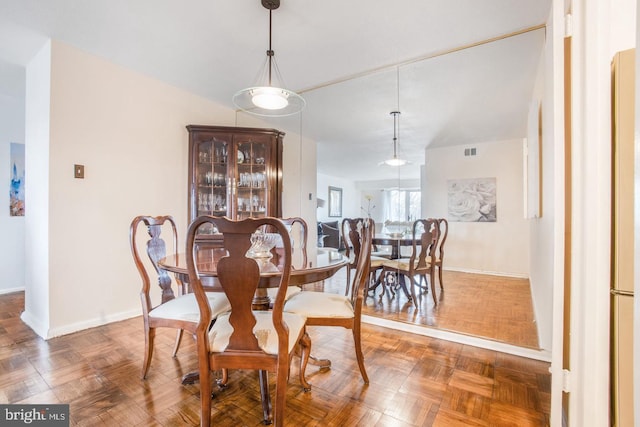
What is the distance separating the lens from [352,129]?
3.53 metres

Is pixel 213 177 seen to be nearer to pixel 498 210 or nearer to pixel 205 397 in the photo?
pixel 205 397

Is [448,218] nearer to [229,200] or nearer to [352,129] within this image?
[352,129]

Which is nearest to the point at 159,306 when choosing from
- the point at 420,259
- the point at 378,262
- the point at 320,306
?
the point at 320,306

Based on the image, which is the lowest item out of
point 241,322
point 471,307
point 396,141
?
point 471,307

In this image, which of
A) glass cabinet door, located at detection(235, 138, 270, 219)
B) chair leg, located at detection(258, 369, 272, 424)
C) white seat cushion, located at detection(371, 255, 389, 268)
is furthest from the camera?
glass cabinet door, located at detection(235, 138, 270, 219)

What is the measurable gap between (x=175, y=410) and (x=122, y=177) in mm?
2205

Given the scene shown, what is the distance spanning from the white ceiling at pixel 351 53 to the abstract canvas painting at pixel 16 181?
0.70m

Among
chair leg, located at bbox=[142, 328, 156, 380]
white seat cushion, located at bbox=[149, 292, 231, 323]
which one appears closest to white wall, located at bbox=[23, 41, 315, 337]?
chair leg, located at bbox=[142, 328, 156, 380]

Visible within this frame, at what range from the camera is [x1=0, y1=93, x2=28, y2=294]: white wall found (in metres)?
3.52

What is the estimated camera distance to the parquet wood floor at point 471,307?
2453 millimetres
